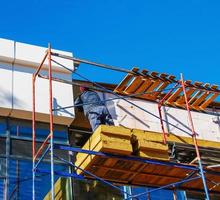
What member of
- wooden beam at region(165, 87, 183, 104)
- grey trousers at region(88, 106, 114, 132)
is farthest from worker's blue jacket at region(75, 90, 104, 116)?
wooden beam at region(165, 87, 183, 104)

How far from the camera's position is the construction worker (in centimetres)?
1231

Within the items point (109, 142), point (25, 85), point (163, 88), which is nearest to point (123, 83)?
point (163, 88)

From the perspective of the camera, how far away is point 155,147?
1137 centimetres

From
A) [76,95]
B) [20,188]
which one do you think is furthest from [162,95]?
[20,188]

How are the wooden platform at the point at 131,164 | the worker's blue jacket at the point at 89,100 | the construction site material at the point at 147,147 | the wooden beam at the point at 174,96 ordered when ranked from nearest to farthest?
the wooden platform at the point at 131,164
the construction site material at the point at 147,147
the worker's blue jacket at the point at 89,100
the wooden beam at the point at 174,96

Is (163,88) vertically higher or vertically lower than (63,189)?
higher

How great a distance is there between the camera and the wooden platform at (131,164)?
1084cm

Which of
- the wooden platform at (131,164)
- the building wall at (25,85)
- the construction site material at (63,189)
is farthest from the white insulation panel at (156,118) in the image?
the construction site material at (63,189)

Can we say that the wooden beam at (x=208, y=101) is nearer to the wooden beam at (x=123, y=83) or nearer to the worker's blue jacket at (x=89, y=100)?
the wooden beam at (x=123, y=83)

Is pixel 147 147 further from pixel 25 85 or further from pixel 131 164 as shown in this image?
pixel 25 85

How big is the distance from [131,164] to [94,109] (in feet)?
5.89

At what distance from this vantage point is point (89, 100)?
12.9 m

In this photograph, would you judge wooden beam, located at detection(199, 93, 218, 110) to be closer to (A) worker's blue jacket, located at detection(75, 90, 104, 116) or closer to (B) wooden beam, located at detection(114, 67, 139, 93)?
(B) wooden beam, located at detection(114, 67, 139, 93)

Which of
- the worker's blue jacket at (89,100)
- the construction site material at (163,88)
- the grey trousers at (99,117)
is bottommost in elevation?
the grey trousers at (99,117)
